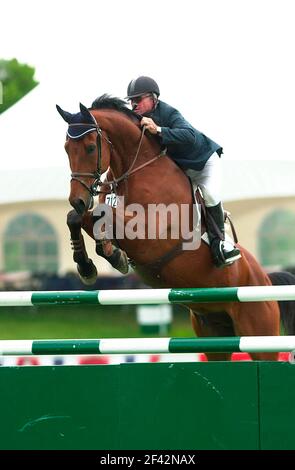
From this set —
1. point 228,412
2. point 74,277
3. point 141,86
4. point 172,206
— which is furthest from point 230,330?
point 74,277

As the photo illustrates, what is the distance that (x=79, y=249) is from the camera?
559cm

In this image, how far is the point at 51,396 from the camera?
→ 452 centimetres

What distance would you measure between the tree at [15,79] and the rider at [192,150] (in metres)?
7.71

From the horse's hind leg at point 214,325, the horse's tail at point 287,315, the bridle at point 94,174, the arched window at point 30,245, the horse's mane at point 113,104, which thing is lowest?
the horse's hind leg at point 214,325

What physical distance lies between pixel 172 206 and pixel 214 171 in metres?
0.41

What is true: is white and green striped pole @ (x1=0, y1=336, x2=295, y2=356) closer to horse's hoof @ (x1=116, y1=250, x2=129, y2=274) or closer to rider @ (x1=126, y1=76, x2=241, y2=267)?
horse's hoof @ (x1=116, y1=250, x2=129, y2=274)

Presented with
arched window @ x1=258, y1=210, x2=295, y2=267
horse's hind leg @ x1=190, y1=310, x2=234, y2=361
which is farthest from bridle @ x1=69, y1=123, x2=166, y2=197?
arched window @ x1=258, y1=210, x2=295, y2=267

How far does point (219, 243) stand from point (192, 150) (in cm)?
59

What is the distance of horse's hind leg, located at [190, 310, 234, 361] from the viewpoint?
6410mm

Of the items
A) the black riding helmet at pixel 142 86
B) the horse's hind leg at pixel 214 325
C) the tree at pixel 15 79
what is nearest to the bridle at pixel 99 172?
the black riding helmet at pixel 142 86

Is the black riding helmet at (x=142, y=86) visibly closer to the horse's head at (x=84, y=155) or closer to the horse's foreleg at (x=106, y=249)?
the horse's head at (x=84, y=155)

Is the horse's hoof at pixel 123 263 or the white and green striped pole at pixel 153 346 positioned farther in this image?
the horse's hoof at pixel 123 263

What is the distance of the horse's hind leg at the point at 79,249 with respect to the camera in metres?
5.47

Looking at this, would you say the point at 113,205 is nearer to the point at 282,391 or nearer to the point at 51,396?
the point at 51,396
